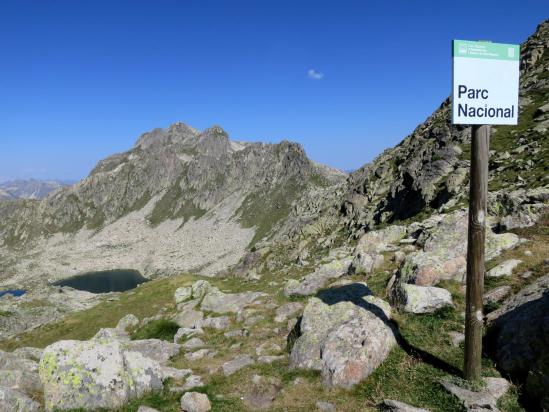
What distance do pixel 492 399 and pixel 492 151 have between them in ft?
183

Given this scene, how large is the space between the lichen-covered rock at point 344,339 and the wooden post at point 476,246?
3.54 meters

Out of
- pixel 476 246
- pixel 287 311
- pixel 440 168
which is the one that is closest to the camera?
pixel 476 246

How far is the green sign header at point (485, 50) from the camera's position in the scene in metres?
10.8

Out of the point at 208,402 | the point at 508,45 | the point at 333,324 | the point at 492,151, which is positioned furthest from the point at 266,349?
the point at 492,151

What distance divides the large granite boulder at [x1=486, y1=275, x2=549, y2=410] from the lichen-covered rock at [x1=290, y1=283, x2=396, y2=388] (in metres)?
4.02

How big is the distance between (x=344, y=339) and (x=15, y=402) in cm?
1315

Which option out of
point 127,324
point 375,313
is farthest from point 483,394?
point 127,324

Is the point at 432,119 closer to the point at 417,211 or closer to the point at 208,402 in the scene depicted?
the point at 417,211

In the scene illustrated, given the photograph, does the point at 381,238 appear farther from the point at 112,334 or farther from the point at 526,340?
the point at 112,334

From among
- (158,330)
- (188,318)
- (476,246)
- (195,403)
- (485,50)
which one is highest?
(485,50)

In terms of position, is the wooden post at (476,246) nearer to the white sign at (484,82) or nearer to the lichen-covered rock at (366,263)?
the white sign at (484,82)

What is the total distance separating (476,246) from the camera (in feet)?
39.8

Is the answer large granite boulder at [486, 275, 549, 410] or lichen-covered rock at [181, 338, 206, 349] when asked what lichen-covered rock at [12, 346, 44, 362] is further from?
large granite boulder at [486, 275, 549, 410]

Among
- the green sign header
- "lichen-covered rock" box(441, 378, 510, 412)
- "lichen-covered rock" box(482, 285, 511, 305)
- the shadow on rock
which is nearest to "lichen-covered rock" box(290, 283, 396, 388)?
the shadow on rock
